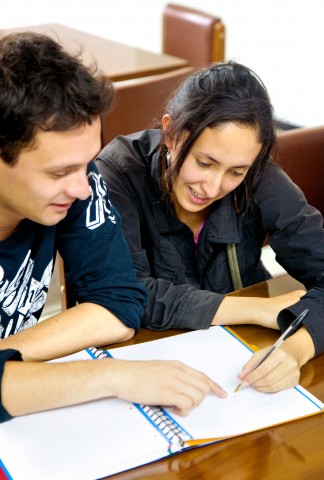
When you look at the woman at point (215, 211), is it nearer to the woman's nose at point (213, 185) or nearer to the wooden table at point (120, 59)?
the woman's nose at point (213, 185)

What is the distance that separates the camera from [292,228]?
163cm

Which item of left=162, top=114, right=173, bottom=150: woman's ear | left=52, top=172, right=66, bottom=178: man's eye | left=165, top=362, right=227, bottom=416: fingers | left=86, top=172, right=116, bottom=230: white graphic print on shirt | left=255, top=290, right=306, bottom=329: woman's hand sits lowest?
left=255, top=290, right=306, bottom=329: woman's hand

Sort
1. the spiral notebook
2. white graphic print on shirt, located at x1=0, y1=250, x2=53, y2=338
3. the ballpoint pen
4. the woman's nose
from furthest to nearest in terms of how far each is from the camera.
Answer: the woman's nose, white graphic print on shirt, located at x1=0, y1=250, x2=53, y2=338, the ballpoint pen, the spiral notebook

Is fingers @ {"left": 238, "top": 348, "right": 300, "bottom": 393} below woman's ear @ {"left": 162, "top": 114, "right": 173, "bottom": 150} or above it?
below

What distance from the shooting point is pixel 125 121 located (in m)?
2.26

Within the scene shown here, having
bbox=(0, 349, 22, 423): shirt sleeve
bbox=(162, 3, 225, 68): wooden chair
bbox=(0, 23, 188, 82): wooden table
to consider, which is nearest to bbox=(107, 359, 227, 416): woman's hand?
bbox=(0, 349, 22, 423): shirt sleeve

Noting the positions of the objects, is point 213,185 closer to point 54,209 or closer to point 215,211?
point 215,211

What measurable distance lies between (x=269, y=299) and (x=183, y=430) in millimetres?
435

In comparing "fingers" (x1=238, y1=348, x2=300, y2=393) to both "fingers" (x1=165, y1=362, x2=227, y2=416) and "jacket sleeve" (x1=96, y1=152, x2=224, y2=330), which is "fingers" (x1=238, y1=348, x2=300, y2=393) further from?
"jacket sleeve" (x1=96, y1=152, x2=224, y2=330)

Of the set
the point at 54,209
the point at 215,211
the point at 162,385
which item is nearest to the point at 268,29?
the point at 215,211

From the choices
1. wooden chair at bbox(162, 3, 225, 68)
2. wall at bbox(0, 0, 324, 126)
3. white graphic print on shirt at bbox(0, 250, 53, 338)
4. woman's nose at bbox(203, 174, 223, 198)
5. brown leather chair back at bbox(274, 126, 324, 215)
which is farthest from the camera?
wall at bbox(0, 0, 324, 126)

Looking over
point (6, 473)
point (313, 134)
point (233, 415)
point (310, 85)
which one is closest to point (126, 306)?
point (233, 415)

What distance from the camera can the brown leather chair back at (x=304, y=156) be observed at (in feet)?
6.40

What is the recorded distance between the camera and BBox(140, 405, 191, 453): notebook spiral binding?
1.06m
